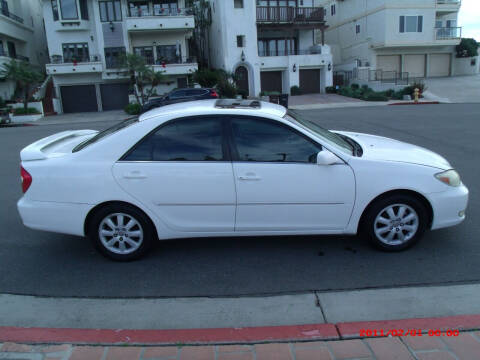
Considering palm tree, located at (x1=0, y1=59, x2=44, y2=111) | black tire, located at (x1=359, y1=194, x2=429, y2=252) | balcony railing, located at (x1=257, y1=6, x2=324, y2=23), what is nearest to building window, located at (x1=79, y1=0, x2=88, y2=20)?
palm tree, located at (x1=0, y1=59, x2=44, y2=111)

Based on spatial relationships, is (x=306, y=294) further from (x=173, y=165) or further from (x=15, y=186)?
(x=15, y=186)

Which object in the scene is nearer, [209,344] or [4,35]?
[209,344]

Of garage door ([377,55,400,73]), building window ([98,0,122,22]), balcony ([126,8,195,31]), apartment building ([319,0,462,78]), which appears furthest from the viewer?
garage door ([377,55,400,73])

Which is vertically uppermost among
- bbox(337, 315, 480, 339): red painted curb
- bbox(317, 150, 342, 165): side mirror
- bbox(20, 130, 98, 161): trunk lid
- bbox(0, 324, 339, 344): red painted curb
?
bbox(20, 130, 98, 161): trunk lid

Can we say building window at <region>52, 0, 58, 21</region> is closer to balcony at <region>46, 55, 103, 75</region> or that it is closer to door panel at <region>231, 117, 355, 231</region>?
balcony at <region>46, 55, 103, 75</region>

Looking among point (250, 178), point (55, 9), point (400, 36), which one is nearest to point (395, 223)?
point (250, 178)

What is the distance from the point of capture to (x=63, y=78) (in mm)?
33906

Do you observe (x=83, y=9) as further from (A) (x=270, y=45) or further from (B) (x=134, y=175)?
(B) (x=134, y=175)

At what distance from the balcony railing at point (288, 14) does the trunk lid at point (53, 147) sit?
1286 inches

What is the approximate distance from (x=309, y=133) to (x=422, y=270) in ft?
5.81

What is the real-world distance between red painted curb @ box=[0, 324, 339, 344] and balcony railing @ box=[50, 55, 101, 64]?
33130 mm

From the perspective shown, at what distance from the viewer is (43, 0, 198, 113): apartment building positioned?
32.5 m

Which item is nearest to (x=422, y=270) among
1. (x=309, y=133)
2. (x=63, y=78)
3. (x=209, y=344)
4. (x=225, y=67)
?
(x=309, y=133)

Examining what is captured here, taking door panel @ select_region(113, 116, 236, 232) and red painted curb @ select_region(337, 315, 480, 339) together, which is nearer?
red painted curb @ select_region(337, 315, 480, 339)
